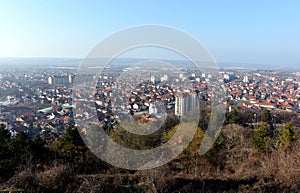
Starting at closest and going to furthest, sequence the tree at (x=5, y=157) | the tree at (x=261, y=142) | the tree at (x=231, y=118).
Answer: the tree at (x=5, y=157) → the tree at (x=261, y=142) → the tree at (x=231, y=118)

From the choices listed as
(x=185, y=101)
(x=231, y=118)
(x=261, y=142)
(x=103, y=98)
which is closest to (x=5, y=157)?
(x=103, y=98)

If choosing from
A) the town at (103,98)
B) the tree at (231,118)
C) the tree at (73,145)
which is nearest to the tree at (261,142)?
the town at (103,98)

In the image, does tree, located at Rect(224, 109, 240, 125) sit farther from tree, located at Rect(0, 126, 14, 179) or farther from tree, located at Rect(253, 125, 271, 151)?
tree, located at Rect(0, 126, 14, 179)

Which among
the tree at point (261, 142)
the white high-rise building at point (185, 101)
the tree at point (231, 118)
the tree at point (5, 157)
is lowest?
the tree at point (231, 118)

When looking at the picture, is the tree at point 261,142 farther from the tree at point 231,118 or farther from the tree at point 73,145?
the tree at point 73,145

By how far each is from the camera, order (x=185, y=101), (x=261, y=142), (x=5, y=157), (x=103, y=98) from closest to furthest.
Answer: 1. (x=103, y=98)
2. (x=5, y=157)
3. (x=185, y=101)
4. (x=261, y=142)

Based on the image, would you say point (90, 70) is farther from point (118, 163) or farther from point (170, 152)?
point (170, 152)

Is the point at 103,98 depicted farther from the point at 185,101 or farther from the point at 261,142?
the point at 261,142

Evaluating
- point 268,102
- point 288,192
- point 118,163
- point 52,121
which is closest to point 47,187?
point 118,163

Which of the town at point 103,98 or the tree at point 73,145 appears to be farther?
the tree at point 73,145

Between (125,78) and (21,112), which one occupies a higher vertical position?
(125,78)

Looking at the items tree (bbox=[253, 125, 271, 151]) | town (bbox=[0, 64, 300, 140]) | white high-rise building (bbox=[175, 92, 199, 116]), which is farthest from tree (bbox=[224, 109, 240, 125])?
white high-rise building (bbox=[175, 92, 199, 116])
